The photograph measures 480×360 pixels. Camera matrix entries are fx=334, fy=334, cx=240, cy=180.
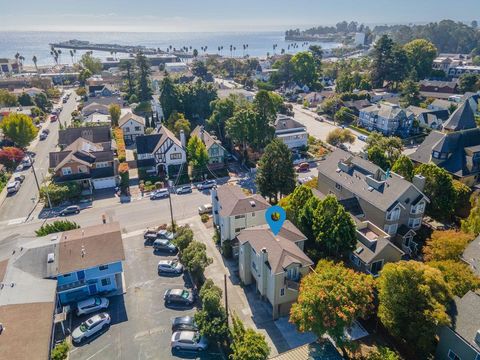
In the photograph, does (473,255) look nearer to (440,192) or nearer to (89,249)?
(440,192)

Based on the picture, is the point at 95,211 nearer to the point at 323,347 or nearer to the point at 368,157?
the point at 323,347

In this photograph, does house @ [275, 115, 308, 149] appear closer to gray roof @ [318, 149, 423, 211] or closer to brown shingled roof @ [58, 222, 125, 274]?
gray roof @ [318, 149, 423, 211]

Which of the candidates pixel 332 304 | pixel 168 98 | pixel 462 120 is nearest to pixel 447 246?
pixel 332 304

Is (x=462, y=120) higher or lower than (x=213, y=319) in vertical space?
higher

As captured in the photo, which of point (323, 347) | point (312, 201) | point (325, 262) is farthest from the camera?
point (312, 201)

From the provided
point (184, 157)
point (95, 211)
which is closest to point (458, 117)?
point (184, 157)

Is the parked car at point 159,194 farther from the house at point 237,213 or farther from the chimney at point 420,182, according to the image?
the chimney at point 420,182
